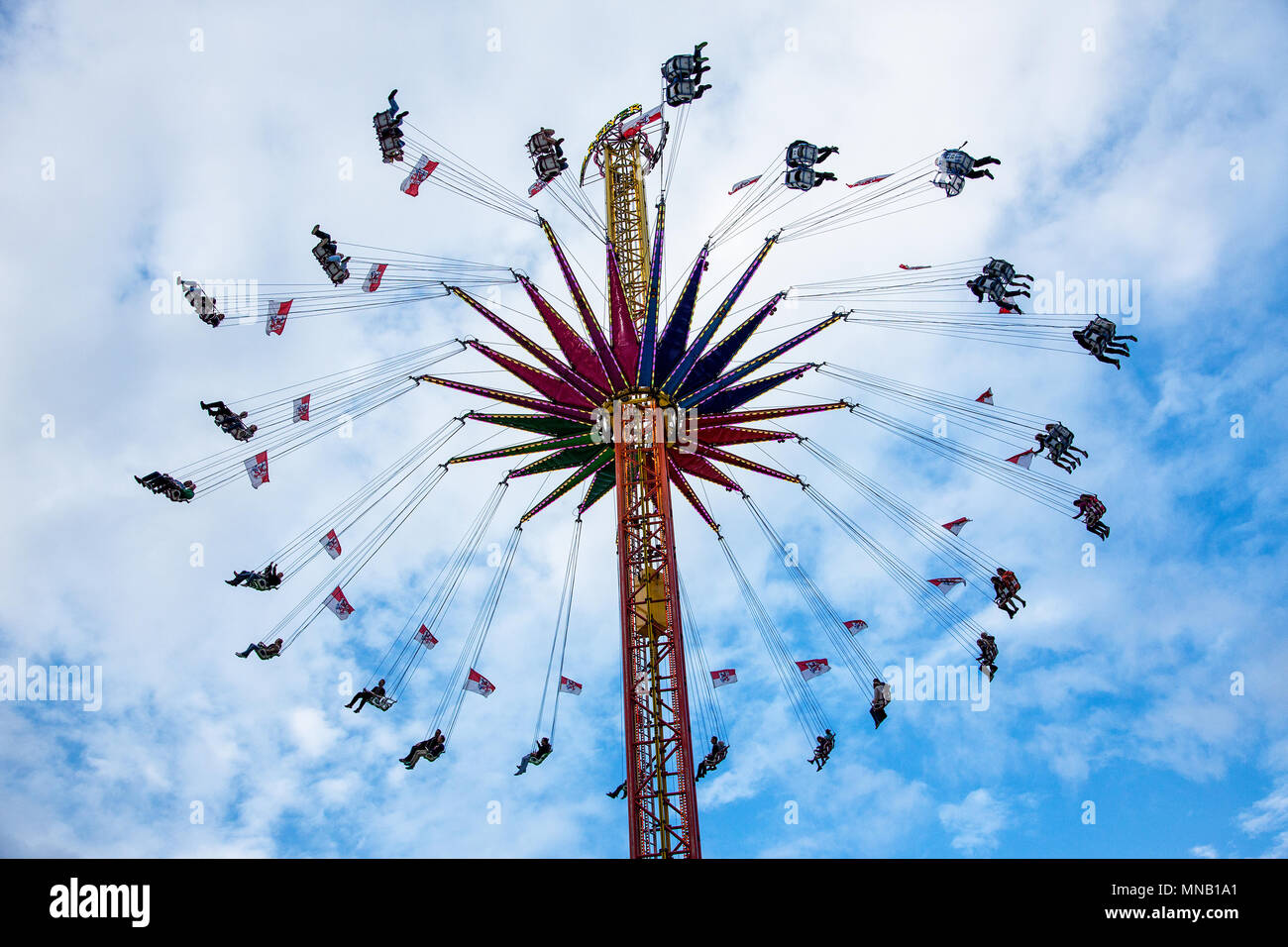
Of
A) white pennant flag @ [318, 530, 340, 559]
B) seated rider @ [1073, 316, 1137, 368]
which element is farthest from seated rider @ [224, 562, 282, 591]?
seated rider @ [1073, 316, 1137, 368]

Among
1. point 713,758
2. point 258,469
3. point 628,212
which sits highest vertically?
point 628,212

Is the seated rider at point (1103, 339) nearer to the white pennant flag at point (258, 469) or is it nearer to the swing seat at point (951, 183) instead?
the swing seat at point (951, 183)

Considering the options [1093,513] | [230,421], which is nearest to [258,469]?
[230,421]

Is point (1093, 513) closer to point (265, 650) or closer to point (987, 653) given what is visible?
point (987, 653)

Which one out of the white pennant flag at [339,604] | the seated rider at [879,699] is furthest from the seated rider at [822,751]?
the white pennant flag at [339,604]

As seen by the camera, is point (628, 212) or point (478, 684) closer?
point (478, 684)

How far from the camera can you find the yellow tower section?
3431 cm

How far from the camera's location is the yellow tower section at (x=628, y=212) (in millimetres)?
34312

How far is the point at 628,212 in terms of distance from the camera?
115ft
